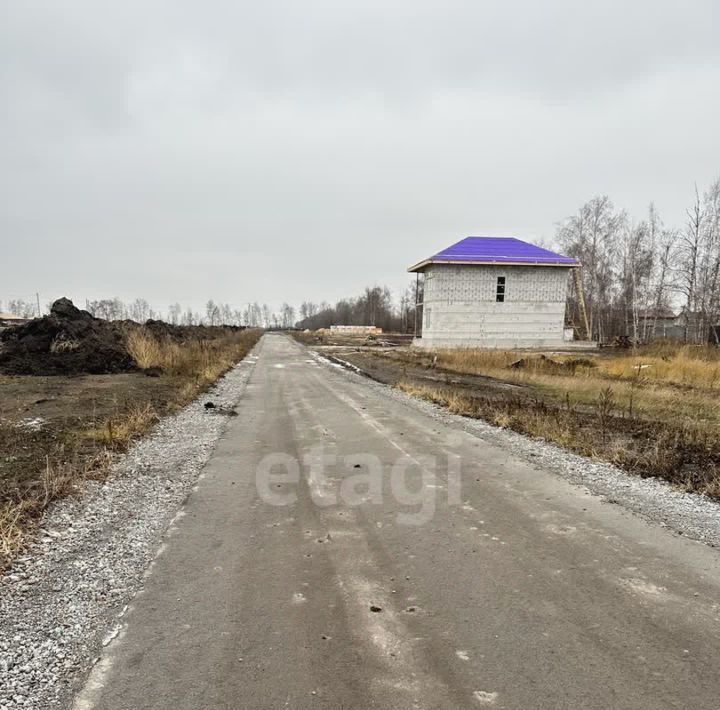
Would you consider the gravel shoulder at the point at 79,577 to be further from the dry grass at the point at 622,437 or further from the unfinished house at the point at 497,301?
the unfinished house at the point at 497,301

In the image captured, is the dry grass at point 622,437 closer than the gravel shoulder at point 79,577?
No

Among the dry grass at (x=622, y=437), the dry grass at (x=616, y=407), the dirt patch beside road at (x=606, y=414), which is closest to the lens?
the dry grass at (x=622, y=437)

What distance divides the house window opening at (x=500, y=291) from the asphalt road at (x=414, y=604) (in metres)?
35.0

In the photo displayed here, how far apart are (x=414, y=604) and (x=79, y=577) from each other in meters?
2.40

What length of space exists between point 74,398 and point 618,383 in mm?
16460

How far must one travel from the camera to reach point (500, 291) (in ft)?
128

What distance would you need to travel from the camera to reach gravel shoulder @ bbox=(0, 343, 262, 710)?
246 centimetres

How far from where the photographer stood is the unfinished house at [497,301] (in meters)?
38.8

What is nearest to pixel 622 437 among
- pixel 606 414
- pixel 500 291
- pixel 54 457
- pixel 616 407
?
pixel 606 414

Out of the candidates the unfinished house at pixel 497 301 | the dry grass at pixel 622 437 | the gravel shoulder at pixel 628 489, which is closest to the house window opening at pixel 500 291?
the unfinished house at pixel 497 301

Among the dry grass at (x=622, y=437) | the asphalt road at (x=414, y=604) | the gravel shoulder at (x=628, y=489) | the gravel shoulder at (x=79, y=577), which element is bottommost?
the gravel shoulder at (x=79, y=577)

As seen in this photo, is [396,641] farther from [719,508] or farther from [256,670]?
[719,508]

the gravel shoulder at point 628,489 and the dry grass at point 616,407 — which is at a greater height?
the dry grass at point 616,407

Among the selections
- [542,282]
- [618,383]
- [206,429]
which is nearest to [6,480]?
[206,429]
